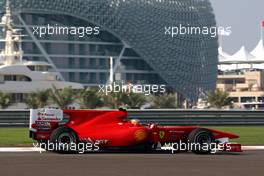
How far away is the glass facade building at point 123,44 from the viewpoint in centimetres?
13575

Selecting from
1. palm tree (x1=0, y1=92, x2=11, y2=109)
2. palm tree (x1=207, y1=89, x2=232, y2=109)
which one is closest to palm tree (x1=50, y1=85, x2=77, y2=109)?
palm tree (x1=0, y1=92, x2=11, y2=109)

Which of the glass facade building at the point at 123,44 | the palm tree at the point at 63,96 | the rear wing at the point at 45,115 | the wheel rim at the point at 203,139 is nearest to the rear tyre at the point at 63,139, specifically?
the rear wing at the point at 45,115

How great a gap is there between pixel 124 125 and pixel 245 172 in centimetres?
678

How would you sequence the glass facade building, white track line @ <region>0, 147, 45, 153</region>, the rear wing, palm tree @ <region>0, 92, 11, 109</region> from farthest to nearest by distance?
the glass facade building → palm tree @ <region>0, 92, 11, 109</region> → white track line @ <region>0, 147, 45, 153</region> → the rear wing

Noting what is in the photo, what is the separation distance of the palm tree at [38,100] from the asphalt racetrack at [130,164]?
5830 centimetres

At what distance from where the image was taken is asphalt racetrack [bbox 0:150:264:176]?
59.9 ft

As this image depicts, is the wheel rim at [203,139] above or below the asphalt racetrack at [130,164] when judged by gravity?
above

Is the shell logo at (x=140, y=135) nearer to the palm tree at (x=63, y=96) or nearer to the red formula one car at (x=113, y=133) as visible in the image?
the red formula one car at (x=113, y=133)

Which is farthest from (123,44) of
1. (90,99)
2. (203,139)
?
(203,139)

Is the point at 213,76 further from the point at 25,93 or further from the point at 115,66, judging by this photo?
the point at 25,93

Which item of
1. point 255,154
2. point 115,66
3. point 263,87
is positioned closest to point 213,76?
point 115,66

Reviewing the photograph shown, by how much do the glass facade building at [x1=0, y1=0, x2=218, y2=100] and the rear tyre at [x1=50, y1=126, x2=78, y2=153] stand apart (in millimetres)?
109998
